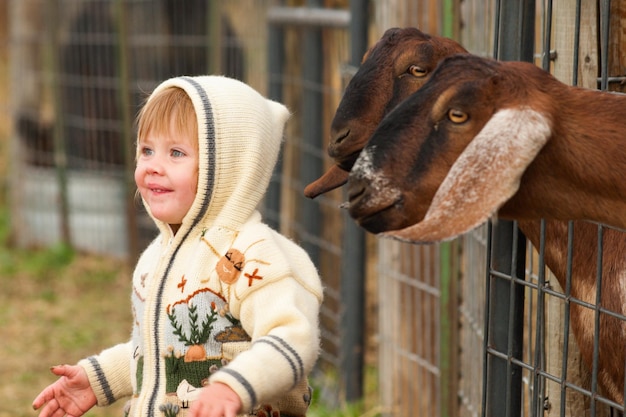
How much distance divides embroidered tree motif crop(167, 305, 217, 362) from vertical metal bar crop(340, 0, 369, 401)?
98.0 inches

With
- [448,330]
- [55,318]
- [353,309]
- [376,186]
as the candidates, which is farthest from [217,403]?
[55,318]

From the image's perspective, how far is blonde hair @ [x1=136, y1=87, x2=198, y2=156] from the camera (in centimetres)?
280

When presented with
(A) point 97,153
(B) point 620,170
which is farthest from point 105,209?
(B) point 620,170

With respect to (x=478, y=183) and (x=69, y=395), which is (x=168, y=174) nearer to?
(x=69, y=395)

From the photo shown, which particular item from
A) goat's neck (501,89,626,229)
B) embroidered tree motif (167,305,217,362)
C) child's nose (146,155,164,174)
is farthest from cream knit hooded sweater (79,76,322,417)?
goat's neck (501,89,626,229)

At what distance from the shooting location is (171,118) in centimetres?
281

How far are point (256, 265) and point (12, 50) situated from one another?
24.8 feet

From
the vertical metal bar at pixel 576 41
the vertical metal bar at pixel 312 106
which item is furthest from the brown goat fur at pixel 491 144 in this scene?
the vertical metal bar at pixel 312 106

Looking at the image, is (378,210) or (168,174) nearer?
(378,210)

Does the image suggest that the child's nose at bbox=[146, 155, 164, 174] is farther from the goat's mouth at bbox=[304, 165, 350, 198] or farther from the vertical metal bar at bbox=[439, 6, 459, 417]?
the vertical metal bar at bbox=[439, 6, 459, 417]

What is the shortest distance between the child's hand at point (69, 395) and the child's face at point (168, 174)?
0.52 meters

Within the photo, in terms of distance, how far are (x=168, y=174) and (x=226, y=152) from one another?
16 centimetres

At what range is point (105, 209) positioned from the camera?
30.1 feet

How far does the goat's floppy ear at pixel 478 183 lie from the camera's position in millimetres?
1961
